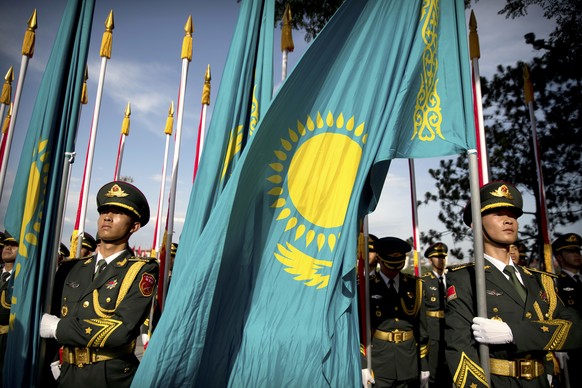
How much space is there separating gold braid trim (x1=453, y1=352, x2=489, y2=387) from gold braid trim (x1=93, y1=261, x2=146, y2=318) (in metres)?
2.75

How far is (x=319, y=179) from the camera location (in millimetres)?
2893

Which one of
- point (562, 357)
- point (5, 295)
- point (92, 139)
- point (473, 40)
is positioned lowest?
point (562, 357)

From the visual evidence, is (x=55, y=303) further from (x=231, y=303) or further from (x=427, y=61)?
(x=427, y=61)

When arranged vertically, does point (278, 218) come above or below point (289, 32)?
below

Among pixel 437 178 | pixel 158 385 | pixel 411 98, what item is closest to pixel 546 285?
pixel 411 98

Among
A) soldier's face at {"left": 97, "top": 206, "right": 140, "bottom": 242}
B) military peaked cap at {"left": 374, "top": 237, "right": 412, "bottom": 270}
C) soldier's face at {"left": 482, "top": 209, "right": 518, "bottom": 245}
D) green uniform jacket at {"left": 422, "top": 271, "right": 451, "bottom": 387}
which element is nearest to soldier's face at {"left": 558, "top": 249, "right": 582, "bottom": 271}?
green uniform jacket at {"left": 422, "top": 271, "right": 451, "bottom": 387}

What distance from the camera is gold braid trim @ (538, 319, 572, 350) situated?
285 centimetres

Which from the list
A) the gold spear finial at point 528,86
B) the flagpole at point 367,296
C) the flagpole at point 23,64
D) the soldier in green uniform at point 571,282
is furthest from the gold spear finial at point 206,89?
the soldier in green uniform at point 571,282

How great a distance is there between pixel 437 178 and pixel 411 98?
1315 centimetres

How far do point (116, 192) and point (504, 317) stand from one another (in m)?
3.58

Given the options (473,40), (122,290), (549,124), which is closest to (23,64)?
(122,290)

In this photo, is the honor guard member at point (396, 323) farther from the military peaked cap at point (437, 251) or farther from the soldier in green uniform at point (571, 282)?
the military peaked cap at point (437, 251)

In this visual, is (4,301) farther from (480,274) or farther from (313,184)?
(480,274)

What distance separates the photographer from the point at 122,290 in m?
3.27
